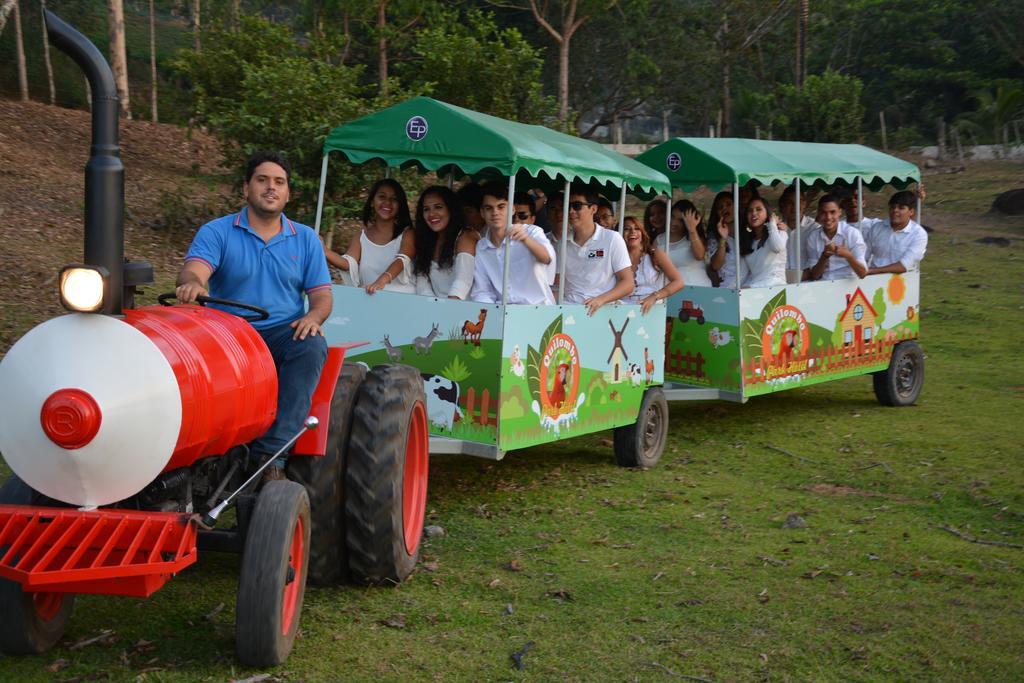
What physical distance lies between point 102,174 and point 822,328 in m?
7.75

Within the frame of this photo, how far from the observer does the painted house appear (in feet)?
36.3

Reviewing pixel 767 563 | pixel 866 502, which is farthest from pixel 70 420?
pixel 866 502

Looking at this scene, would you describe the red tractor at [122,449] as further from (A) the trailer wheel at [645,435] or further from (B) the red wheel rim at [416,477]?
(A) the trailer wheel at [645,435]

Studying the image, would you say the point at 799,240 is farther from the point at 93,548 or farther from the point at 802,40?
the point at 802,40

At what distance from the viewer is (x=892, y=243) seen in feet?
38.6

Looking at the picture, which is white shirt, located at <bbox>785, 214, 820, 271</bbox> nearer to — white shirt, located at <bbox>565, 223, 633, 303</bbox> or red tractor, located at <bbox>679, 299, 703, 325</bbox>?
red tractor, located at <bbox>679, 299, 703, 325</bbox>

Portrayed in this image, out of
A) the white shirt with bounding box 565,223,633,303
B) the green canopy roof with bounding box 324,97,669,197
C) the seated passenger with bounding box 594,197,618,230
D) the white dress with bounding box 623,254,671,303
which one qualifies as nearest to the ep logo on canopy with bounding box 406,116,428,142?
the green canopy roof with bounding box 324,97,669,197

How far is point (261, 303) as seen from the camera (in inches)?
217

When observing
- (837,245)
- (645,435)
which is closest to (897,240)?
(837,245)

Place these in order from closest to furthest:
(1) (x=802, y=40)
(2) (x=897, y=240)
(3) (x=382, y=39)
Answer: (2) (x=897, y=240) → (3) (x=382, y=39) → (1) (x=802, y=40)

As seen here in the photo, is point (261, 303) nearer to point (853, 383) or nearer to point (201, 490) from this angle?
point (201, 490)

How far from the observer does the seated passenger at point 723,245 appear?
33.8 ft

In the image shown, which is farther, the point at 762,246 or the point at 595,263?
the point at 762,246

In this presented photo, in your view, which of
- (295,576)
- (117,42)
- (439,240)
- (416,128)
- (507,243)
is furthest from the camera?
(117,42)
